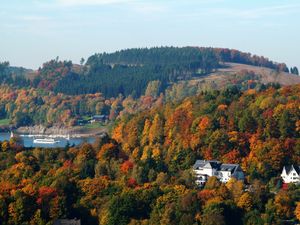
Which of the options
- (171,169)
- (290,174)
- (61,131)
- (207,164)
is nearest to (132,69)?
(61,131)

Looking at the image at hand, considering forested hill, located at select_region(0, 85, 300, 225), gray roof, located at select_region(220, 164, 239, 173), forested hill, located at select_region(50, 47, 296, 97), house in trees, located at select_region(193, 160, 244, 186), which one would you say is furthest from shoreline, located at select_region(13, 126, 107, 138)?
gray roof, located at select_region(220, 164, 239, 173)

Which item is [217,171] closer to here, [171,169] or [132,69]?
[171,169]

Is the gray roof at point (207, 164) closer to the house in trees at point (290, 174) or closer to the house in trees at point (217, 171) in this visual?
the house in trees at point (217, 171)

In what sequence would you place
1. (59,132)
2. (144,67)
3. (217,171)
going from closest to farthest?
(217,171) → (59,132) → (144,67)

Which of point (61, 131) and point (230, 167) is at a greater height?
point (230, 167)

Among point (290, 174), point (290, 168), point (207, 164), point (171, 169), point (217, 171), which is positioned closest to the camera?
point (290, 174)

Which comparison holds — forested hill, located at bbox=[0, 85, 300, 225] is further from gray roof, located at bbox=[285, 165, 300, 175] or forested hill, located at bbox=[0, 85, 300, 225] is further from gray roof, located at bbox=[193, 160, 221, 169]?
gray roof, located at bbox=[193, 160, 221, 169]

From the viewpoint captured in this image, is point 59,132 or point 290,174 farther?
point 59,132
